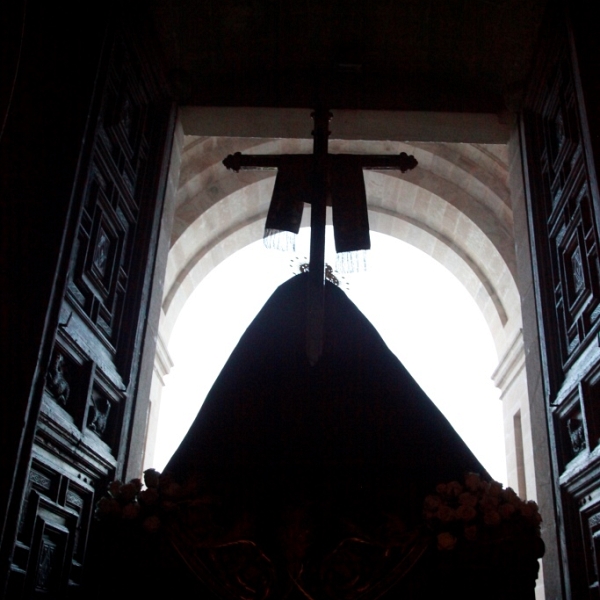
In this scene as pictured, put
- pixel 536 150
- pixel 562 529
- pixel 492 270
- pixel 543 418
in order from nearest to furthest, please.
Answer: pixel 562 529, pixel 543 418, pixel 536 150, pixel 492 270

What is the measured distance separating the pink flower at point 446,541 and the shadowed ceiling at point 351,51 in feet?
11.6

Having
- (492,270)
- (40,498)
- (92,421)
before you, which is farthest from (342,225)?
(492,270)

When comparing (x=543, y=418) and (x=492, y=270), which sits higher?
(x=492, y=270)

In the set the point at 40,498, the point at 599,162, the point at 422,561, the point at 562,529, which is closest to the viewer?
the point at 422,561

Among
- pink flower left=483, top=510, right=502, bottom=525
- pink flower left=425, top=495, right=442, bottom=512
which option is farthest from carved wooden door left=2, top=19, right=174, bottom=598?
pink flower left=483, top=510, right=502, bottom=525

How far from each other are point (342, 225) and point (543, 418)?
202cm

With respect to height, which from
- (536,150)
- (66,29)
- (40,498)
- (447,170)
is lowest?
(40,498)

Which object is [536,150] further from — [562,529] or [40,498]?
[40,498]

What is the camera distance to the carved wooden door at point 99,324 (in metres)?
4.08

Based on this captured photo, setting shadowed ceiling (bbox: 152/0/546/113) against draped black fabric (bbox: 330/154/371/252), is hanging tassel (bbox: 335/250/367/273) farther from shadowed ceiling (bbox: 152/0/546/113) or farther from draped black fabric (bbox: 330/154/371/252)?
shadowed ceiling (bbox: 152/0/546/113)

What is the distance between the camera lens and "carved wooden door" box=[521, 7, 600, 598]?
4488mm

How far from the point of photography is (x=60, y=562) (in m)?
4.23

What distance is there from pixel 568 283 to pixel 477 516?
7.70 feet

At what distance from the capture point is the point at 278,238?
15.3ft
